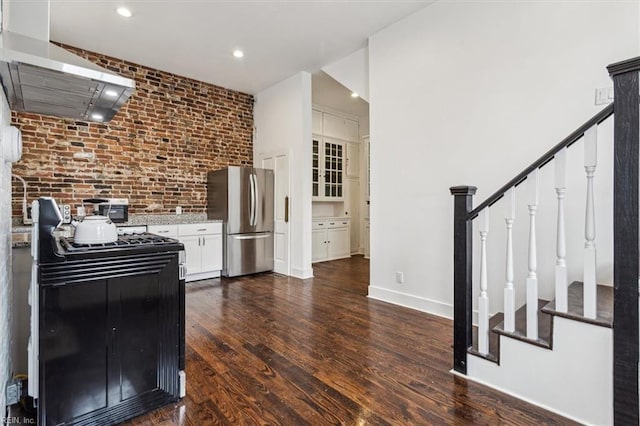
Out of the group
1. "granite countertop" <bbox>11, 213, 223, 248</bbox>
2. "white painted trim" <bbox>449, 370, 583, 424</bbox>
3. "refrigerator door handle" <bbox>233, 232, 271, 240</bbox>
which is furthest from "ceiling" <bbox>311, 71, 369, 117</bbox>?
"white painted trim" <bbox>449, 370, 583, 424</bbox>

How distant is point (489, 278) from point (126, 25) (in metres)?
4.67

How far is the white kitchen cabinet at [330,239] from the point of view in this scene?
6578 millimetres

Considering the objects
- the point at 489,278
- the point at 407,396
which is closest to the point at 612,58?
the point at 489,278

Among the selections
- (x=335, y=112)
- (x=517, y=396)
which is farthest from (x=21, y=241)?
(x=335, y=112)

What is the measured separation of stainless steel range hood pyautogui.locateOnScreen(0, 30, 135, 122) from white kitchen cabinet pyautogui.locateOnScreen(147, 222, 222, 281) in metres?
2.59

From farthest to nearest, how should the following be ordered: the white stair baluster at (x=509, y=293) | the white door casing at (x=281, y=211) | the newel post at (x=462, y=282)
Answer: the white door casing at (x=281, y=211) < the newel post at (x=462, y=282) < the white stair baluster at (x=509, y=293)

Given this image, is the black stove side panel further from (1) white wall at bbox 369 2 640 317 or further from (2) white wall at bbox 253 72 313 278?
(2) white wall at bbox 253 72 313 278

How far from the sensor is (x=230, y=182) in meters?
4.94

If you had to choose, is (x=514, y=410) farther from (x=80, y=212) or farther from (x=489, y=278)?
(x=80, y=212)

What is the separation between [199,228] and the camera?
4812 millimetres

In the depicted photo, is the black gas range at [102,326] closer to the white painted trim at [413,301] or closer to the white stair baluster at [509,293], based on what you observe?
the white stair baluster at [509,293]

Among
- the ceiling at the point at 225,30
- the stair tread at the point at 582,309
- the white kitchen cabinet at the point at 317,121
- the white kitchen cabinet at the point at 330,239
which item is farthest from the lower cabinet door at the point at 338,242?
the stair tread at the point at 582,309

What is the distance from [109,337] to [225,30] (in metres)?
3.54

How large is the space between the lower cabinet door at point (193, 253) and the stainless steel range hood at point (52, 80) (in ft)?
8.84
